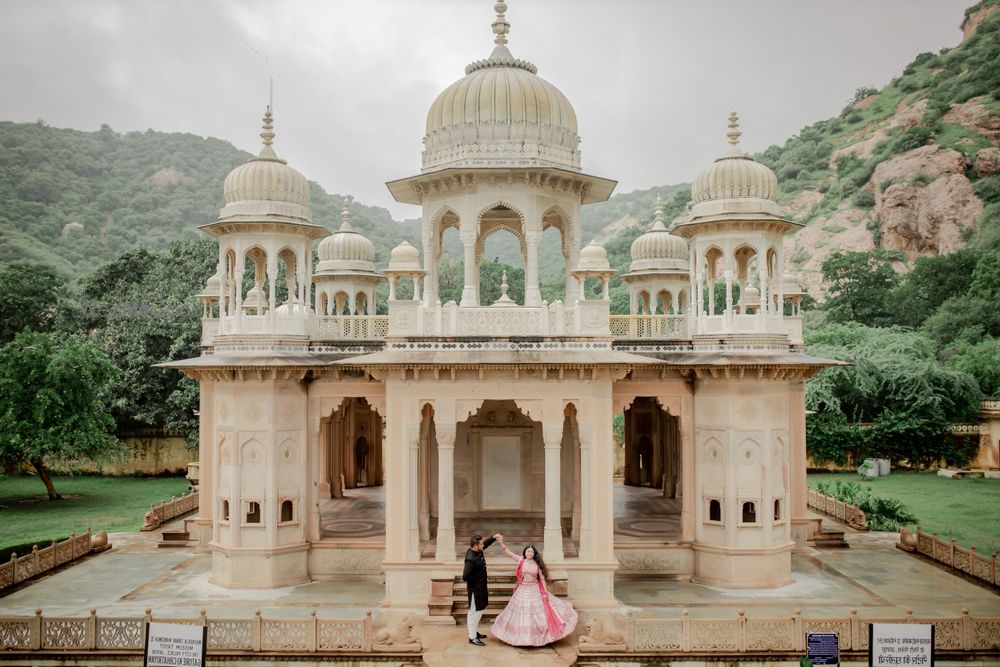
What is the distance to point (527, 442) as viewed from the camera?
18.5m

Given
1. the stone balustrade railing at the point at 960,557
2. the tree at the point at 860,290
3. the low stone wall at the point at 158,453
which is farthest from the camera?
Answer: the tree at the point at 860,290

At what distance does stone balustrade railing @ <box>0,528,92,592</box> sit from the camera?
15867mm

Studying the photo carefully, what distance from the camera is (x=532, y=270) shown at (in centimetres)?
1700

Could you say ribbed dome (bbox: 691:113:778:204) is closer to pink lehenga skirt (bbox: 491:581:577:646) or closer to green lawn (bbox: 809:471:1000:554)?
pink lehenga skirt (bbox: 491:581:577:646)

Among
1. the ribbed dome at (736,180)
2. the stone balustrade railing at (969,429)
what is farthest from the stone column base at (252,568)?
the stone balustrade railing at (969,429)

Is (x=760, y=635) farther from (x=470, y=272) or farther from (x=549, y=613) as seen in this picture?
(x=470, y=272)

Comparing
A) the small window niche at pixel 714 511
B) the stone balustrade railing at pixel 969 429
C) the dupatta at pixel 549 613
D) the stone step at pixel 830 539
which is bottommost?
the stone step at pixel 830 539

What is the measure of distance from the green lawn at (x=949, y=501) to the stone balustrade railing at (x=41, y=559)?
2144cm

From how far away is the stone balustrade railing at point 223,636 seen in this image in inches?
474

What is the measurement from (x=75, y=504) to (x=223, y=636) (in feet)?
59.5

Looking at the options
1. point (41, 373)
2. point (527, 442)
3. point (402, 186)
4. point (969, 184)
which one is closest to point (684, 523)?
point (527, 442)

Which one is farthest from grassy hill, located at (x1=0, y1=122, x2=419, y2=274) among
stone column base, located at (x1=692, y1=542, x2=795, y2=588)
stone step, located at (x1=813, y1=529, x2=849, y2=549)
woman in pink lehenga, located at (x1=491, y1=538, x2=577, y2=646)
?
stone column base, located at (x1=692, y1=542, x2=795, y2=588)

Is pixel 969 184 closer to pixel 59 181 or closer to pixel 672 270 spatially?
pixel 672 270

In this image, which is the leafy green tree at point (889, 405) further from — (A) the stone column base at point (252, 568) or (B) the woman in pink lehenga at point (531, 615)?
(A) the stone column base at point (252, 568)
